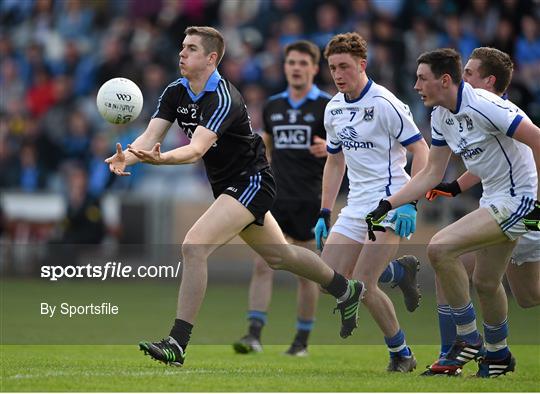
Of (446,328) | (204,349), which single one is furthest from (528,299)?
(204,349)

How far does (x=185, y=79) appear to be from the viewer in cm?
916

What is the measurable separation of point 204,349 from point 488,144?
4.01 meters

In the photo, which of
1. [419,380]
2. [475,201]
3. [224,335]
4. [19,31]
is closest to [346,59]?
[419,380]

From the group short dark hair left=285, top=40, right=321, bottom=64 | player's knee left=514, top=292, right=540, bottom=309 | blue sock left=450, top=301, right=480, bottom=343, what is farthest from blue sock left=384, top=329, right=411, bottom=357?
short dark hair left=285, top=40, right=321, bottom=64

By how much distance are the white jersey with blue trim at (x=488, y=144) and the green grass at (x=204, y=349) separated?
1464 millimetres

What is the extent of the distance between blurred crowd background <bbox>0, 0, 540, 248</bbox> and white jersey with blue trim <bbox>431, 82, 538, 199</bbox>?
288 inches

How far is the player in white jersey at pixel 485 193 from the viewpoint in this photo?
8484 mm

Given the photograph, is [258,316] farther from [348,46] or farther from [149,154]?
[149,154]

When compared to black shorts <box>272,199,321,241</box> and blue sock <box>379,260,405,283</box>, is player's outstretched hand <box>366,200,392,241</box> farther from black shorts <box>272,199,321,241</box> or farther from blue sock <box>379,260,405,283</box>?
black shorts <box>272,199,321,241</box>

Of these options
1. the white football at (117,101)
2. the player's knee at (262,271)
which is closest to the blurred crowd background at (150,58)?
the player's knee at (262,271)

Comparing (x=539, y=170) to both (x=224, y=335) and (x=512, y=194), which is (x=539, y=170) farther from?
(x=224, y=335)

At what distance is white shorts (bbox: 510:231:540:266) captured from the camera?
29.5ft

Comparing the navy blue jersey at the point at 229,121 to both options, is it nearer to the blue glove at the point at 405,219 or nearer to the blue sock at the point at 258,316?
the blue glove at the point at 405,219

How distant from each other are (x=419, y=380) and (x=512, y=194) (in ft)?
4.97
